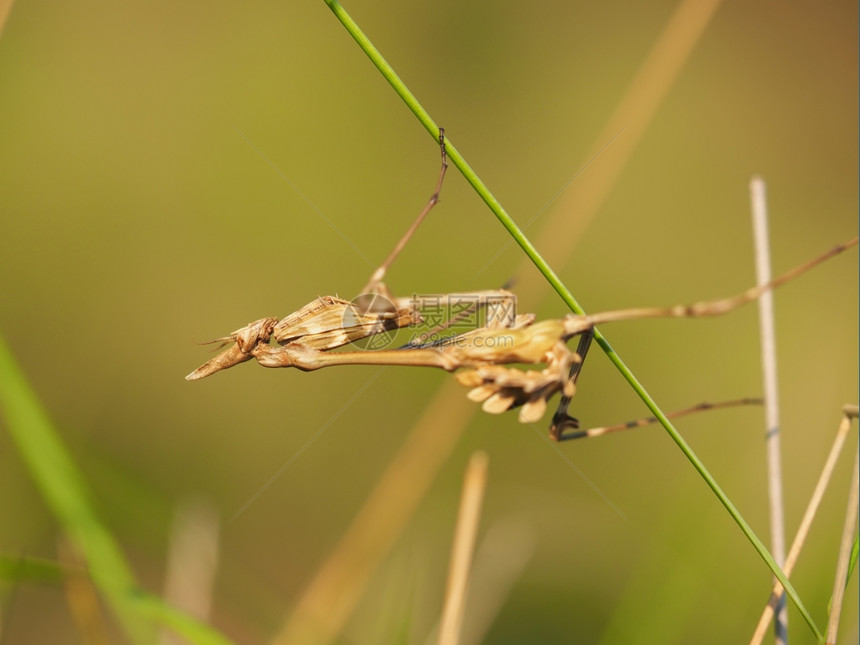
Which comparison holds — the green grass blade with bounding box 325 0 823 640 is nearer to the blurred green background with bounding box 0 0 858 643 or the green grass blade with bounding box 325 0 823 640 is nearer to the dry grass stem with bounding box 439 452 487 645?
the dry grass stem with bounding box 439 452 487 645

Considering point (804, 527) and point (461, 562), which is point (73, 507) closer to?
point (461, 562)

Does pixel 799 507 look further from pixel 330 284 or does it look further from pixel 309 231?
pixel 309 231

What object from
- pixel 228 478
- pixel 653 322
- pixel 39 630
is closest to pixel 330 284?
pixel 228 478

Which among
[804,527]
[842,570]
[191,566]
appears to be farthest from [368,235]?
[842,570]

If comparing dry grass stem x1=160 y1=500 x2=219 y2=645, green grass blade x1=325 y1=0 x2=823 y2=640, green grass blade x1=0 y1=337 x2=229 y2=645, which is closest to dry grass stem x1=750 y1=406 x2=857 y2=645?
green grass blade x1=325 y1=0 x2=823 y2=640

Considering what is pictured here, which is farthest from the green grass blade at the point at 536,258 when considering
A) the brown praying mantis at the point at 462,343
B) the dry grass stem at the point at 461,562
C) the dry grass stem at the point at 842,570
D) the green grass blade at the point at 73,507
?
the green grass blade at the point at 73,507

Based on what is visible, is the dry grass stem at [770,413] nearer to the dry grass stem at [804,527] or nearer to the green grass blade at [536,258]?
the dry grass stem at [804,527]
